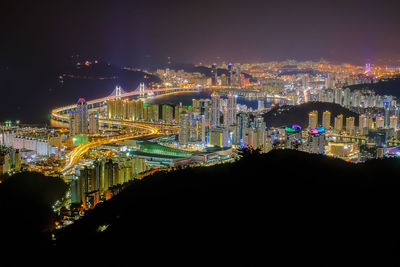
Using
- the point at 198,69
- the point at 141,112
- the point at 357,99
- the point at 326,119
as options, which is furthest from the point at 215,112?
the point at 198,69

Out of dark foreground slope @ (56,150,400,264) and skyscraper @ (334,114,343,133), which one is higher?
dark foreground slope @ (56,150,400,264)

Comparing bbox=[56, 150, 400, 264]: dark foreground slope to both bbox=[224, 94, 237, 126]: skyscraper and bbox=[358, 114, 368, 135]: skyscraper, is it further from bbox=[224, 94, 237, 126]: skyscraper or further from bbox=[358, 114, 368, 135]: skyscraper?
bbox=[224, 94, 237, 126]: skyscraper

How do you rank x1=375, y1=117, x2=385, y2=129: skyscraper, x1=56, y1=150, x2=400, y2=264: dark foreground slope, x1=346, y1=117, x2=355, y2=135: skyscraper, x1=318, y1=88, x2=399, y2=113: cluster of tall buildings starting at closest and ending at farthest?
x1=56, y1=150, x2=400, y2=264: dark foreground slope → x1=346, y1=117, x2=355, y2=135: skyscraper → x1=375, y1=117, x2=385, y2=129: skyscraper → x1=318, y1=88, x2=399, y2=113: cluster of tall buildings

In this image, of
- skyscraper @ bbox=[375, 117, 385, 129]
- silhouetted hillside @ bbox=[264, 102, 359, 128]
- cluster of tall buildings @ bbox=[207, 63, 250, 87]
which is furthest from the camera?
cluster of tall buildings @ bbox=[207, 63, 250, 87]

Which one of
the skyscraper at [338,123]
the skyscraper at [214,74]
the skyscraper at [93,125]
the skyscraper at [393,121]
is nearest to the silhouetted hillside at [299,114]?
the skyscraper at [338,123]

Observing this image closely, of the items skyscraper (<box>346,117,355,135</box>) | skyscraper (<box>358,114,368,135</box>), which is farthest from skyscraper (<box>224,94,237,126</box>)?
skyscraper (<box>358,114,368,135</box>)

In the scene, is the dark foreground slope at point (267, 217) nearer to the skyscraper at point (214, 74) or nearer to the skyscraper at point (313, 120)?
the skyscraper at point (313, 120)

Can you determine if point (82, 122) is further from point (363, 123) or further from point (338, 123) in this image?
point (363, 123)
